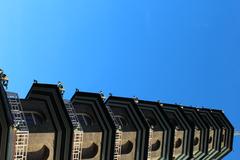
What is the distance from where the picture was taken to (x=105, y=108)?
102ft

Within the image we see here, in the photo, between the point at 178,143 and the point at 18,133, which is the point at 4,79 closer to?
the point at 18,133

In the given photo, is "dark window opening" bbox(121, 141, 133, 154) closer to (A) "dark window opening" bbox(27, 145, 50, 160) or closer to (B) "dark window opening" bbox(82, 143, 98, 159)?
(B) "dark window opening" bbox(82, 143, 98, 159)

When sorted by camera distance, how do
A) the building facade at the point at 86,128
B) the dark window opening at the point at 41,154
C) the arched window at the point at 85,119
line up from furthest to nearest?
the arched window at the point at 85,119, the dark window opening at the point at 41,154, the building facade at the point at 86,128

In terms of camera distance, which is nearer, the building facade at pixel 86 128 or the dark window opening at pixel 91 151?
the building facade at pixel 86 128

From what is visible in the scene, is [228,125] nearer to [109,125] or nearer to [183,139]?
[183,139]

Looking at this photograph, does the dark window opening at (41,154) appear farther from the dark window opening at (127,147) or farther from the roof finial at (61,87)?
the dark window opening at (127,147)

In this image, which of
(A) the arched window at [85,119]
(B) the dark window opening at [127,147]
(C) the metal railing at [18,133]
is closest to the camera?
(C) the metal railing at [18,133]

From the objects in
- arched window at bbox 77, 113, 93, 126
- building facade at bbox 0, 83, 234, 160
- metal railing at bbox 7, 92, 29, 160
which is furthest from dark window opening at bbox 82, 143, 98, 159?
metal railing at bbox 7, 92, 29, 160

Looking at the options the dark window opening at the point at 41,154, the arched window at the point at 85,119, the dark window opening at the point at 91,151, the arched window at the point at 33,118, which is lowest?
the dark window opening at the point at 41,154

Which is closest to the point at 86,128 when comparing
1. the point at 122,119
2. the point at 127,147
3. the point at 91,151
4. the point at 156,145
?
the point at 91,151

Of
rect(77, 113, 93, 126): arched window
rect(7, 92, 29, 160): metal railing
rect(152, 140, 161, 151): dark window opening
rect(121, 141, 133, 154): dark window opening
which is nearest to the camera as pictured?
rect(7, 92, 29, 160): metal railing

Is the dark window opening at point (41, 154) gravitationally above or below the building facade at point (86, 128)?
below

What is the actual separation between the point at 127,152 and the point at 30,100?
10749 millimetres

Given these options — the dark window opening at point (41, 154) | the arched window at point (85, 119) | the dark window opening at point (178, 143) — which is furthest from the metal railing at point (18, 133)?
the dark window opening at point (178, 143)
